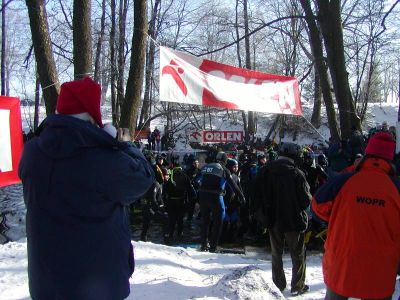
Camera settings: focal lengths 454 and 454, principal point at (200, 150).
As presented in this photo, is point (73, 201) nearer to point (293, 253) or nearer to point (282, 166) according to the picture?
point (282, 166)

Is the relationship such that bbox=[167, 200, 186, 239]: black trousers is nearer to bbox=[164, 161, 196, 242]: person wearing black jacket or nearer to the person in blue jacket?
bbox=[164, 161, 196, 242]: person wearing black jacket

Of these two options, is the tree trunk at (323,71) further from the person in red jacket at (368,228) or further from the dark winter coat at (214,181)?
the person in red jacket at (368,228)

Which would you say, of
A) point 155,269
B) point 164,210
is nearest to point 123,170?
point 155,269

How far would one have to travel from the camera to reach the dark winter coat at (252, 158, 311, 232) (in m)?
4.99

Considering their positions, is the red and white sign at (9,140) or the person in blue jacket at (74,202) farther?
the red and white sign at (9,140)

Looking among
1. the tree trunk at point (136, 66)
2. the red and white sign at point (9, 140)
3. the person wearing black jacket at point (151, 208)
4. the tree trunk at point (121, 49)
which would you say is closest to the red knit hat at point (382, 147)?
the red and white sign at point (9, 140)

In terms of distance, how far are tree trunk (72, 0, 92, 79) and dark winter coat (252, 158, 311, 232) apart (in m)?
3.20

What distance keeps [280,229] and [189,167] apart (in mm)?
7256

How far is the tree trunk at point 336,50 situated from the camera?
26.3 feet

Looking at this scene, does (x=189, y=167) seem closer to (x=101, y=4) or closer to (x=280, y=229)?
(x=280, y=229)

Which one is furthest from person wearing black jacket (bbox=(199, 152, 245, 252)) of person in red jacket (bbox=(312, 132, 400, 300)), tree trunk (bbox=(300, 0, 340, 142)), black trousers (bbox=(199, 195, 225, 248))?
person in red jacket (bbox=(312, 132, 400, 300))

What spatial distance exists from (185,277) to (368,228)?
9.22 ft

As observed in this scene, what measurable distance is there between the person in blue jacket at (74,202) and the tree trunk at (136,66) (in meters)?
4.73

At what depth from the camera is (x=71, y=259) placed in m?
2.22
